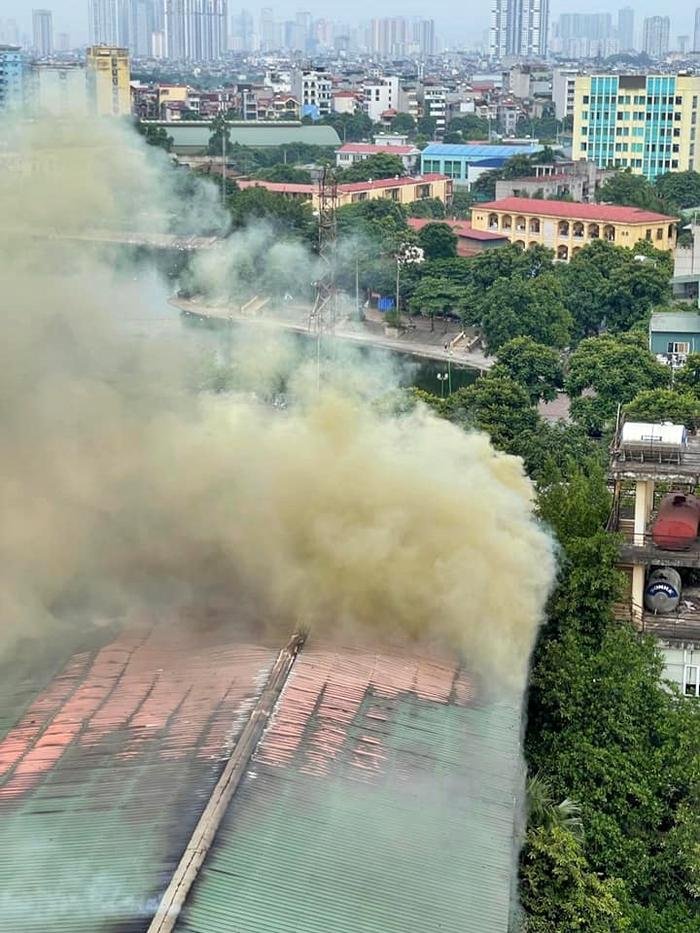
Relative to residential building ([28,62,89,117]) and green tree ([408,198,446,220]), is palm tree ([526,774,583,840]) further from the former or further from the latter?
green tree ([408,198,446,220])

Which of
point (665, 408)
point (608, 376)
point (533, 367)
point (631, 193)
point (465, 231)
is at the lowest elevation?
point (533, 367)

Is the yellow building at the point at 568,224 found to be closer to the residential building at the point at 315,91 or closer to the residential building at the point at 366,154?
the residential building at the point at 366,154

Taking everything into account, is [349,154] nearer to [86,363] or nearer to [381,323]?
[381,323]

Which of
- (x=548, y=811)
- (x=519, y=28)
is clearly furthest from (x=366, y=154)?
(x=519, y=28)

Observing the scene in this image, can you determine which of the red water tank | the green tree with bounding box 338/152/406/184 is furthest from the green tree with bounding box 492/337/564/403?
the green tree with bounding box 338/152/406/184

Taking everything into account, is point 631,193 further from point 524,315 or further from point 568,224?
point 524,315

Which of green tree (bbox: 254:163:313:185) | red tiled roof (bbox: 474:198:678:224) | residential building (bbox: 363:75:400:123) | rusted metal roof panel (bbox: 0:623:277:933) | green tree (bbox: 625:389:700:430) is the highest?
residential building (bbox: 363:75:400:123)
